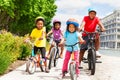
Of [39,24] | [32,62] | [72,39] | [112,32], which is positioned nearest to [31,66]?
[32,62]

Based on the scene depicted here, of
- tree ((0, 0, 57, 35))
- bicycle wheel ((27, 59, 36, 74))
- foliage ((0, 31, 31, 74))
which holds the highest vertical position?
tree ((0, 0, 57, 35))

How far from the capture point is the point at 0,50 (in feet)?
39.0

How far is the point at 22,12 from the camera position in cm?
4762

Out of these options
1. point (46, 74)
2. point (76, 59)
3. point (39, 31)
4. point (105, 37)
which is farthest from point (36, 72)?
point (105, 37)

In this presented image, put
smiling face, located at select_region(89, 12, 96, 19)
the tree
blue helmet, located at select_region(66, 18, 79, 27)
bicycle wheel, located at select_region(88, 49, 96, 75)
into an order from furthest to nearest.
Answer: the tree → smiling face, located at select_region(89, 12, 96, 19) → bicycle wheel, located at select_region(88, 49, 96, 75) → blue helmet, located at select_region(66, 18, 79, 27)

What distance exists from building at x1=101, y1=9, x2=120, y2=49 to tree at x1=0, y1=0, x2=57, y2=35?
9850 centimetres

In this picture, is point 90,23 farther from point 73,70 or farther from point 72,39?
point 73,70

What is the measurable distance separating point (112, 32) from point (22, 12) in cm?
11886

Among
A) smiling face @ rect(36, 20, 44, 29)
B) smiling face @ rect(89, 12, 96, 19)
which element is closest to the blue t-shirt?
smiling face @ rect(36, 20, 44, 29)

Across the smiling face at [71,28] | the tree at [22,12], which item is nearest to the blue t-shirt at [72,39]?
the smiling face at [71,28]

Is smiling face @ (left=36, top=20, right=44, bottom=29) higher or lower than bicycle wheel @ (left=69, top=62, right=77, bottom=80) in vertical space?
higher

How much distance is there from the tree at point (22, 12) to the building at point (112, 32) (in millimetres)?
98498

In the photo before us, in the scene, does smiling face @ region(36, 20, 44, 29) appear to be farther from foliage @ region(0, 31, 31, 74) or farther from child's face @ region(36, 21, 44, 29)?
foliage @ region(0, 31, 31, 74)

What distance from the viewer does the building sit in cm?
15812
